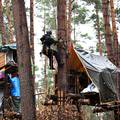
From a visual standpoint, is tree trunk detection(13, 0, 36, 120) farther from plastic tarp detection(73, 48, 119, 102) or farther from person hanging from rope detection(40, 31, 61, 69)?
plastic tarp detection(73, 48, 119, 102)

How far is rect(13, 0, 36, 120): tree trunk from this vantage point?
7414 millimetres

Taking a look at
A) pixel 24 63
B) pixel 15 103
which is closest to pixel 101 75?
pixel 15 103

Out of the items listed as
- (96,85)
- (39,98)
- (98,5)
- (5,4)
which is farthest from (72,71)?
(98,5)

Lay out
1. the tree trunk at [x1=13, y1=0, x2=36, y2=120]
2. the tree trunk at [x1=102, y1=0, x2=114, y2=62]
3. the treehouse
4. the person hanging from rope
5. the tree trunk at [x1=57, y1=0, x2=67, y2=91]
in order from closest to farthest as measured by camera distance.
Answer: the tree trunk at [x1=13, y1=0, x2=36, y2=120] < the person hanging from rope < the tree trunk at [x1=57, y1=0, x2=67, y2=91] < the treehouse < the tree trunk at [x1=102, y1=0, x2=114, y2=62]

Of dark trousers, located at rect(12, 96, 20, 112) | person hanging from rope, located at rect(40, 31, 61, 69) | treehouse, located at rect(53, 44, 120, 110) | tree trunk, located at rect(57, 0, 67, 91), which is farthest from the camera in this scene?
treehouse, located at rect(53, 44, 120, 110)

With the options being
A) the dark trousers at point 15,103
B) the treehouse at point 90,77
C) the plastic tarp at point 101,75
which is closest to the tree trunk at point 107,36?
the plastic tarp at point 101,75

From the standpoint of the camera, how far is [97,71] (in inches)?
451

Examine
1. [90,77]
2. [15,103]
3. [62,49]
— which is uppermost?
[62,49]

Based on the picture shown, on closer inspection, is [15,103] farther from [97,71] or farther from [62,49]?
[97,71]

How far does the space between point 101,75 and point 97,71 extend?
17 cm

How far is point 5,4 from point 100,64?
11918 millimetres

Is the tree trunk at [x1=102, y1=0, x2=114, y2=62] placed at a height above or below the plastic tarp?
above

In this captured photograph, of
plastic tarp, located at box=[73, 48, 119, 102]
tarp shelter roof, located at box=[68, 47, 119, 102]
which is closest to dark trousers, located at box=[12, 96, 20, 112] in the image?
tarp shelter roof, located at box=[68, 47, 119, 102]

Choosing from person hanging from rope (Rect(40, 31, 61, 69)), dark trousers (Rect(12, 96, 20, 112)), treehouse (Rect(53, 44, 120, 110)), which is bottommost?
dark trousers (Rect(12, 96, 20, 112))
